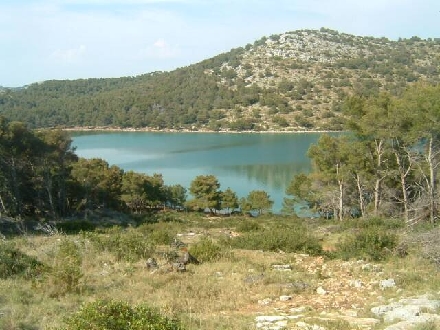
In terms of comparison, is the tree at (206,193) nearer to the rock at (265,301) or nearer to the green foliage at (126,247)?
the green foliage at (126,247)

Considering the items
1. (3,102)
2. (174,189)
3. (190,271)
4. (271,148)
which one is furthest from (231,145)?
(3,102)

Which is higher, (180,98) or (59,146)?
(180,98)

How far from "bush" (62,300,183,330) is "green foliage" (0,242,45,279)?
4432 mm

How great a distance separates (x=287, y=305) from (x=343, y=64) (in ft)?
443

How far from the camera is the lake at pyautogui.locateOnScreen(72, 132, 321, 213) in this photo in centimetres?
5358

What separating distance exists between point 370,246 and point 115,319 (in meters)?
7.47

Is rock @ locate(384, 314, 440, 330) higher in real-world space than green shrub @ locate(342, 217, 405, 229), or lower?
higher

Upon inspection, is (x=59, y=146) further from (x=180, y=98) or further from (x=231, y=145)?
(x=180, y=98)

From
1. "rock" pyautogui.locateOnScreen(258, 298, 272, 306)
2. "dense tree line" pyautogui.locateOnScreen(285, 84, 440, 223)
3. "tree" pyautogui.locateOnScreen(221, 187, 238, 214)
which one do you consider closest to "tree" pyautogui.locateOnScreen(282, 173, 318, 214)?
"dense tree line" pyautogui.locateOnScreen(285, 84, 440, 223)

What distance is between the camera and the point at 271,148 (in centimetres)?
7662

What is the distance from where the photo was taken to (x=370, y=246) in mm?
10609

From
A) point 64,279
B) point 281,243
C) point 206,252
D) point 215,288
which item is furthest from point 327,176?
point 64,279

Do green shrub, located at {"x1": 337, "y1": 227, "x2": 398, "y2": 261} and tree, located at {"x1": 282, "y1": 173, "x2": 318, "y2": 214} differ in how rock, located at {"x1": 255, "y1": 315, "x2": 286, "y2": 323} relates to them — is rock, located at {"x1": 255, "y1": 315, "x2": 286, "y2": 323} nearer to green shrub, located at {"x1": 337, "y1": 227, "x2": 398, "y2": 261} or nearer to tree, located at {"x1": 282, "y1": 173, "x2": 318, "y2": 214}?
green shrub, located at {"x1": 337, "y1": 227, "x2": 398, "y2": 261}

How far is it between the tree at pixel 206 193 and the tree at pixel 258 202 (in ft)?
7.84
